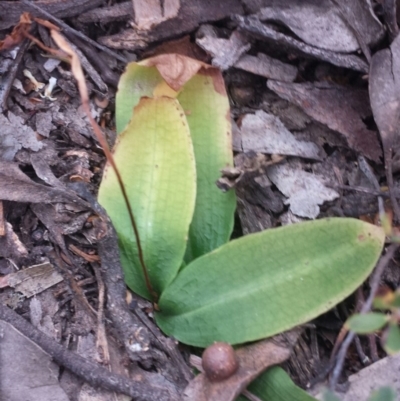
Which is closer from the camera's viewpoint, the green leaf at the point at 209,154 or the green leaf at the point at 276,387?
the green leaf at the point at 276,387

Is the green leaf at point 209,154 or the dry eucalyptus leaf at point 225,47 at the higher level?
the dry eucalyptus leaf at point 225,47

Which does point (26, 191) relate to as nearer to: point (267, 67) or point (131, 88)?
point (131, 88)

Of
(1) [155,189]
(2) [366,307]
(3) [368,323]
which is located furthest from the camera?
(1) [155,189]

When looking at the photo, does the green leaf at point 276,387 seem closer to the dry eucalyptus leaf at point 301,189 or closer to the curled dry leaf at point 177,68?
the dry eucalyptus leaf at point 301,189

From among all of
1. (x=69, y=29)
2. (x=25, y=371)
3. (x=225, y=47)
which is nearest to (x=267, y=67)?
(x=225, y=47)

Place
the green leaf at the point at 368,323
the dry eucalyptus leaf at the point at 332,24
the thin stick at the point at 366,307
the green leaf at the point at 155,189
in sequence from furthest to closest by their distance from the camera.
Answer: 1. the dry eucalyptus leaf at the point at 332,24
2. the green leaf at the point at 155,189
3. the thin stick at the point at 366,307
4. the green leaf at the point at 368,323

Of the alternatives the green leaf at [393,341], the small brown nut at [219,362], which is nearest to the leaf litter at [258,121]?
the small brown nut at [219,362]

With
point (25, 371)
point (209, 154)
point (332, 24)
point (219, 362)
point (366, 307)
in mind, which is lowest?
point (25, 371)
